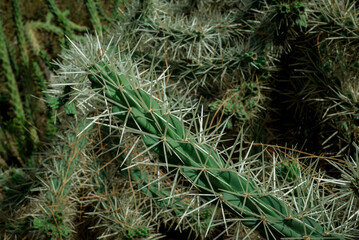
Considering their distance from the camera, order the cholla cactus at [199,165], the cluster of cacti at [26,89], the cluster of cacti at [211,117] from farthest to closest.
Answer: the cluster of cacti at [26,89] → the cluster of cacti at [211,117] → the cholla cactus at [199,165]

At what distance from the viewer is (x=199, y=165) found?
95 cm

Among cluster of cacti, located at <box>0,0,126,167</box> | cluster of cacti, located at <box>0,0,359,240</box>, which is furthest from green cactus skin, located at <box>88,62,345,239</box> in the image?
cluster of cacti, located at <box>0,0,126,167</box>

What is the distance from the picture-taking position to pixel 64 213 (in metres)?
1.42

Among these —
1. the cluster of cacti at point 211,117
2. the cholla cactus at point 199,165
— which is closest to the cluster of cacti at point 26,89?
the cluster of cacti at point 211,117

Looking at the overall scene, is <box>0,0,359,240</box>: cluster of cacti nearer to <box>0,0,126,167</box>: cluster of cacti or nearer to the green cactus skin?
the green cactus skin

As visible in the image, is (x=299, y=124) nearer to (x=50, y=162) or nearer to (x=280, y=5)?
(x=280, y=5)

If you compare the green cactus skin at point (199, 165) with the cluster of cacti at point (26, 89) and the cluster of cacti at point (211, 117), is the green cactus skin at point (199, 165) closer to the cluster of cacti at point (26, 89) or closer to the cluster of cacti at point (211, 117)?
the cluster of cacti at point (211, 117)

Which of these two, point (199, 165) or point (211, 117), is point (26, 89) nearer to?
point (211, 117)

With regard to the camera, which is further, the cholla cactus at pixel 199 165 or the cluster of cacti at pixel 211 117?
the cluster of cacti at pixel 211 117

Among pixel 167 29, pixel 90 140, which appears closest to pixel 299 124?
pixel 167 29

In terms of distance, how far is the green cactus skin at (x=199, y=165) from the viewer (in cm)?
93

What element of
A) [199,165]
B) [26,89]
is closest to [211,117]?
[199,165]

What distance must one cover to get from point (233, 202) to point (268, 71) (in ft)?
2.93

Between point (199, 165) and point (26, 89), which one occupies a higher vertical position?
point (199, 165)
